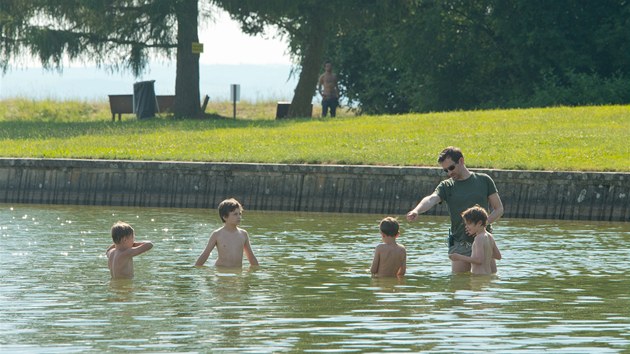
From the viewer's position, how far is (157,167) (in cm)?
2514

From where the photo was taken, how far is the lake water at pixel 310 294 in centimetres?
1158

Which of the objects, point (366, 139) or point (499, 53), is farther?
point (499, 53)

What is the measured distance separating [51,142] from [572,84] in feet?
55.3

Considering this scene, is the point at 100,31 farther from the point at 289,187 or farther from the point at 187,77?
the point at 289,187

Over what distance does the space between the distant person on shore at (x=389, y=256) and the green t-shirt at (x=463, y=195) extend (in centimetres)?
62

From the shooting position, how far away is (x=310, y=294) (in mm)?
14461

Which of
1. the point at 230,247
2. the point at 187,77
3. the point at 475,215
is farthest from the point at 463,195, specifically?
the point at 187,77

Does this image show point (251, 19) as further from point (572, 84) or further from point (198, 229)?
point (198, 229)

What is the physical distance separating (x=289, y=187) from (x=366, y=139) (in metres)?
6.00

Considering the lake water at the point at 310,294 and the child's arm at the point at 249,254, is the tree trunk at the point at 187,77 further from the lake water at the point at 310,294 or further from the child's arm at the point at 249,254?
the child's arm at the point at 249,254

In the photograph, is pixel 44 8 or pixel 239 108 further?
pixel 239 108

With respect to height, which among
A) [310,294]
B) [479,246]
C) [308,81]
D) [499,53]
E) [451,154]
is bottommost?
[310,294]

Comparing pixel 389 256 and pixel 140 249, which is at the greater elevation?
pixel 389 256

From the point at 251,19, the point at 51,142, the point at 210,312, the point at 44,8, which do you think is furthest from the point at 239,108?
the point at 210,312
